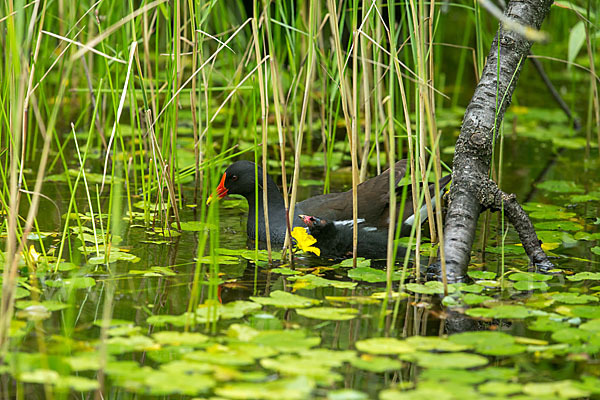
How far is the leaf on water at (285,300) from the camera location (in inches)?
128

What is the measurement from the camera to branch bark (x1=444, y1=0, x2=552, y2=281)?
3760mm

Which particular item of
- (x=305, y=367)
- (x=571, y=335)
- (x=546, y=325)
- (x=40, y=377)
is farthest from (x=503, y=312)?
(x=40, y=377)

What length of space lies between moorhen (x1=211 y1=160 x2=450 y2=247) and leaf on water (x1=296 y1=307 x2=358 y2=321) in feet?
4.07

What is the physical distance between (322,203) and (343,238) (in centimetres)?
33

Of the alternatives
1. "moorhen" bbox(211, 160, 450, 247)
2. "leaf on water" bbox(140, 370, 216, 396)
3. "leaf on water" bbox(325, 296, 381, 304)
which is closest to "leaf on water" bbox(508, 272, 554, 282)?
"leaf on water" bbox(325, 296, 381, 304)

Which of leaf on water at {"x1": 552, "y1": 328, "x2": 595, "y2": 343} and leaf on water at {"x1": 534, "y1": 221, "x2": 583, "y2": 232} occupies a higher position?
leaf on water at {"x1": 534, "y1": 221, "x2": 583, "y2": 232}

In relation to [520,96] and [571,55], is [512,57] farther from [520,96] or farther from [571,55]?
[520,96]

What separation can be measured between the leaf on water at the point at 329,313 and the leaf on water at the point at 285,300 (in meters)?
0.07

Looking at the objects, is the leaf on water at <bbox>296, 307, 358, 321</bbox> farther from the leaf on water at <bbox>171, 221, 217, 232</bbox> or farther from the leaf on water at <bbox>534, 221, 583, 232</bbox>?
the leaf on water at <bbox>534, 221, 583, 232</bbox>

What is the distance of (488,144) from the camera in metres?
3.78

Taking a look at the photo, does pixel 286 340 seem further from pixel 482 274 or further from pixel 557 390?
pixel 482 274

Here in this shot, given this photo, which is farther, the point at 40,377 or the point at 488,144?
the point at 488,144

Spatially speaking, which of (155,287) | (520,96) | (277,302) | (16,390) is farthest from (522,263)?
(520,96)

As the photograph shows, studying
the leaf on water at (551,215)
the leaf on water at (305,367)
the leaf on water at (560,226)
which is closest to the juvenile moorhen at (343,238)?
the leaf on water at (560,226)
